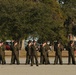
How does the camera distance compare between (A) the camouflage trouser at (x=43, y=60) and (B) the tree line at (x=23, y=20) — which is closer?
(A) the camouflage trouser at (x=43, y=60)

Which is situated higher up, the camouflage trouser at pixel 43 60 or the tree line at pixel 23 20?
the tree line at pixel 23 20

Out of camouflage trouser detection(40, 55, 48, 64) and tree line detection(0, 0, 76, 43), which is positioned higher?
tree line detection(0, 0, 76, 43)

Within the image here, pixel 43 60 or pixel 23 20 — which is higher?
pixel 23 20

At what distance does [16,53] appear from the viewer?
27.7 meters

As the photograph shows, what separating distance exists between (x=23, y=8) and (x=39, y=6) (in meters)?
1.98

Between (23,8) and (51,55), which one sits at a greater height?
(23,8)

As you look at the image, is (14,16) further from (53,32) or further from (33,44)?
(33,44)

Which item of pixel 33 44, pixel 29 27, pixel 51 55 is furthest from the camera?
pixel 29 27

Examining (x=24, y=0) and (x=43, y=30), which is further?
(x=24, y=0)

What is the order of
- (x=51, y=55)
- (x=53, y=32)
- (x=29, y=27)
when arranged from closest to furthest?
1. (x=51, y=55)
2. (x=29, y=27)
3. (x=53, y=32)

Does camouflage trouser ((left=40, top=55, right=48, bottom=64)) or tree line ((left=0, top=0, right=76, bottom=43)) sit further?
tree line ((left=0, top=0, right=76, bottom=43))

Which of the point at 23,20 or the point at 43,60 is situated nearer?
the point at 43,60
